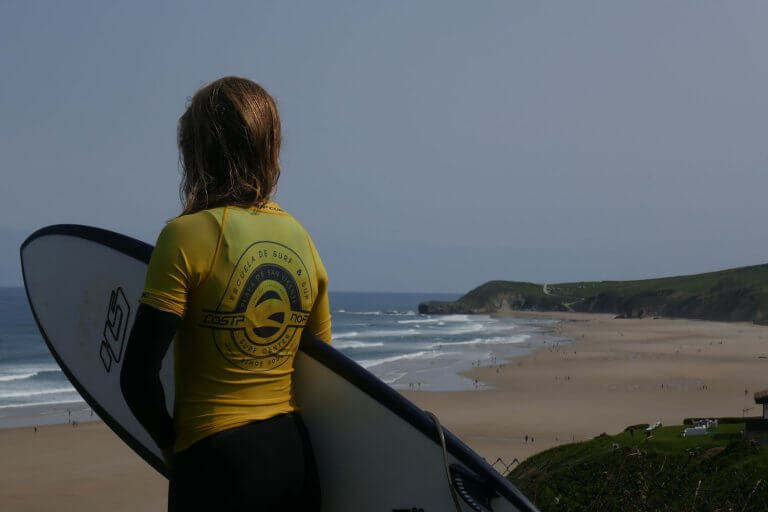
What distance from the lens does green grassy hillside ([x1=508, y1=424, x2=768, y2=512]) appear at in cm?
473

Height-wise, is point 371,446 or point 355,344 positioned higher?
point 371,446

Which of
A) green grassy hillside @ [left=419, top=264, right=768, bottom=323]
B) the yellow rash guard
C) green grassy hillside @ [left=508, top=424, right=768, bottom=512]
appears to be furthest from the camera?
green grassy hillside @ [left=419, top=264, right=768, bottom=323]

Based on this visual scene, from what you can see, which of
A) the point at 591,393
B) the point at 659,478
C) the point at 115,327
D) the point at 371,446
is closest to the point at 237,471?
the point at 371,446

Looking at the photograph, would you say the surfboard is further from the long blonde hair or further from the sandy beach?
the sandy beach

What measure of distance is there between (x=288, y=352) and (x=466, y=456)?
0.60m

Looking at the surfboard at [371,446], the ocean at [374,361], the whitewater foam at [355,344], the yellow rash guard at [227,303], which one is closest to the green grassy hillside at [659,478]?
the surfboard at [371,446]

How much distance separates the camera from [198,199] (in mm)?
1850

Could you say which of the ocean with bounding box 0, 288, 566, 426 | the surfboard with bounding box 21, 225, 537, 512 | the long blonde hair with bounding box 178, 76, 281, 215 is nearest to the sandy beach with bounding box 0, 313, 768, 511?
the ocean with bounding box 0, 288, 566, 426

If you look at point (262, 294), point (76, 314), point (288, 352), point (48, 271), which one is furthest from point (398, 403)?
point (48, 271)

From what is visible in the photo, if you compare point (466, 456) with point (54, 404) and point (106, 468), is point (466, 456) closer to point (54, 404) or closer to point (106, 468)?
point (106, 468)

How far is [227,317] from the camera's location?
179 cm

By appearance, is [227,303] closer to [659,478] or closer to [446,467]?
[446,467]

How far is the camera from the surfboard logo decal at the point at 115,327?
2.69 meters

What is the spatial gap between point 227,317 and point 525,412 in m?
19.1
